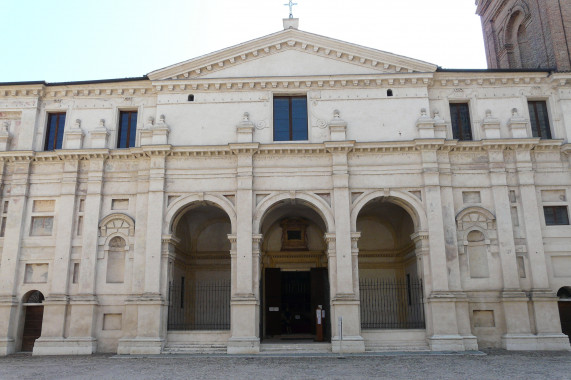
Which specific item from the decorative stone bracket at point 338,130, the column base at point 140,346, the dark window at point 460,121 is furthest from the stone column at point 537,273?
the column base at point 140,346

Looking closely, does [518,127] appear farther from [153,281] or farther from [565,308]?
[153,281]

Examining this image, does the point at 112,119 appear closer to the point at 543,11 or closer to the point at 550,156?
the point at 550,156

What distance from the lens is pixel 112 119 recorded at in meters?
22.0

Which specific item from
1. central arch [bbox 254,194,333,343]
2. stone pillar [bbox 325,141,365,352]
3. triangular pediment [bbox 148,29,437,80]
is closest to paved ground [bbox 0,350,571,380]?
stone pillar [bbox 325,141,365,352]

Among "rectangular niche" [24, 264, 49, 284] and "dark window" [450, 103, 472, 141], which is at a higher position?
"dark window" [450, 103, 472, 141]

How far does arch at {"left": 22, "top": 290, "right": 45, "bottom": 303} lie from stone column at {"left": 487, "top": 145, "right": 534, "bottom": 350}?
18266 millimetres

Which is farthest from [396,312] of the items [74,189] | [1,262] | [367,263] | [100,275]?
[1,262]

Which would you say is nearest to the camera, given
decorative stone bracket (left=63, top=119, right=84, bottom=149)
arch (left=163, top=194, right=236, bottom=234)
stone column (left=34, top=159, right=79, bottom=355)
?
stone column (left=34, top=159, right=79, bottom=355)

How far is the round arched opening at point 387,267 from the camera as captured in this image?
907 inches

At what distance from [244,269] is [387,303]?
775cm

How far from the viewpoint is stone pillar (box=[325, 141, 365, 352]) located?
61.3ft

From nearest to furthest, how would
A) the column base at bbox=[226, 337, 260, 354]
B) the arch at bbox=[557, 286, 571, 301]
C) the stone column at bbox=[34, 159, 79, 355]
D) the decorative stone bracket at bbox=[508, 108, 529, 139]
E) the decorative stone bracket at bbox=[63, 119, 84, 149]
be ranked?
the column base at bbox=[226, 337, 260, 354]
the stone column at bbox=[34, 159, 79, 355]
the arch at bbox=[557, 286, 571, 301]
the decorative stone bracket at bbox=[508, 108, 529, 139]
the decorative stone bracket at bbox=[63, 119, 84, 149]

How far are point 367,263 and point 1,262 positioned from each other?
1597 cm

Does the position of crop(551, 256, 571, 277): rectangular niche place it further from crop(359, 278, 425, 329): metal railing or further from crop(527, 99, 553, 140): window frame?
crop(359, 278, 425, 329): metal railing
